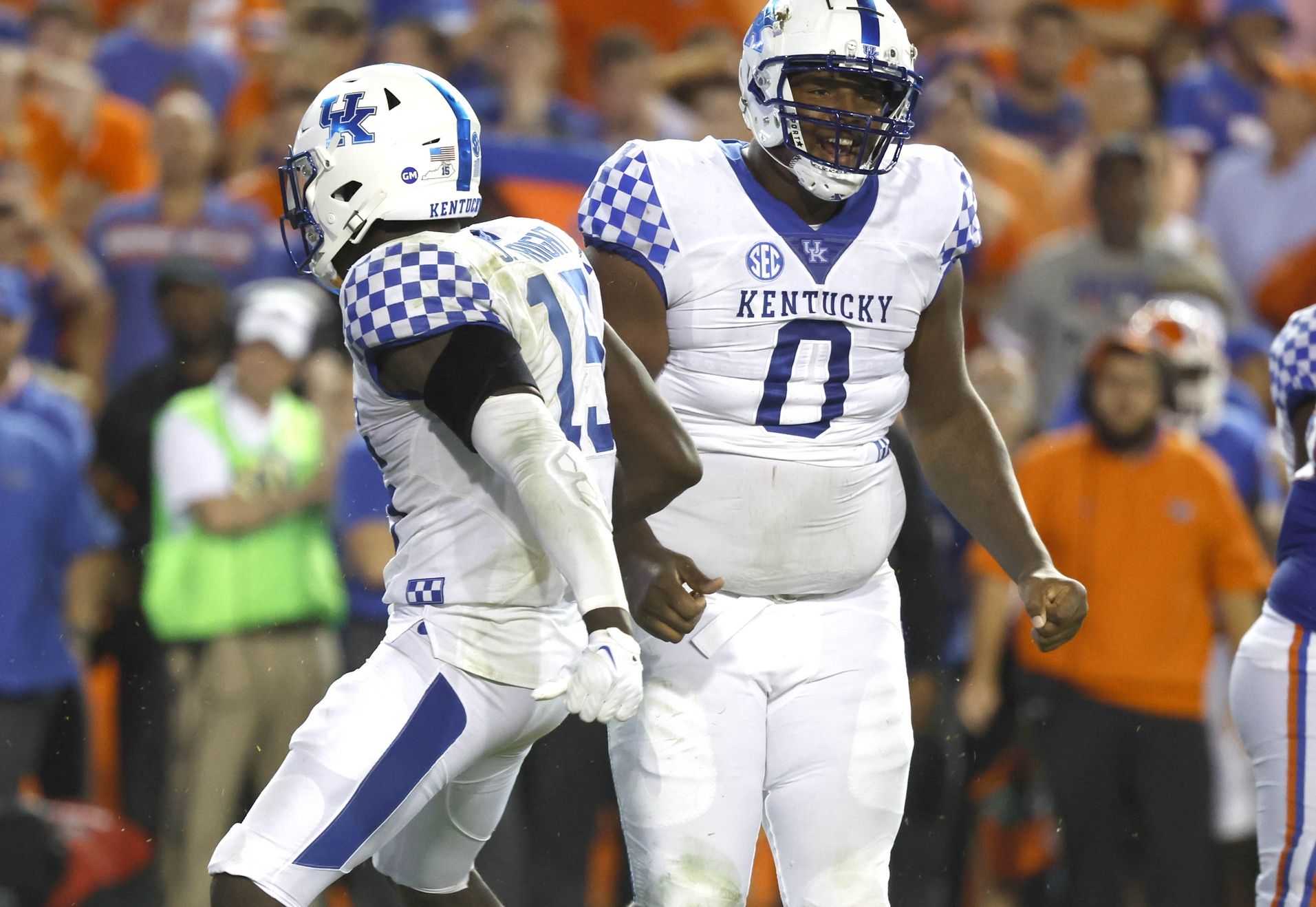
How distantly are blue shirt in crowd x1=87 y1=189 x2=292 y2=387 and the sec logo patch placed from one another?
12.7 ft

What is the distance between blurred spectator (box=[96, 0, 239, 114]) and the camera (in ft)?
28.7

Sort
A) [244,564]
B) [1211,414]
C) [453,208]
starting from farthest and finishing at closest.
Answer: [1211,414]
[244,564]
[453,208]

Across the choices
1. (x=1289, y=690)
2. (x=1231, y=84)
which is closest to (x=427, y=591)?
(x=1289, y=690)

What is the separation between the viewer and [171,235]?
7.39m

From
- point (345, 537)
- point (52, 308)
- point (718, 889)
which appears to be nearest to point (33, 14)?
point (52, 308)

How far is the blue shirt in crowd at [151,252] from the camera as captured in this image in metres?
7.32

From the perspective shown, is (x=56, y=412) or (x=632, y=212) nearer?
(x=632, y=212)

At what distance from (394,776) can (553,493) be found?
59cm

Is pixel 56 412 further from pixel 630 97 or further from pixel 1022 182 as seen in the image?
pixel 1022 182

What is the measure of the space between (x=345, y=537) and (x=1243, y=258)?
4.50m

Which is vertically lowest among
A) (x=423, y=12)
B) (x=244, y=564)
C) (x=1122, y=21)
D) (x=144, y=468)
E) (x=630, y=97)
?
(x=244, y=564)

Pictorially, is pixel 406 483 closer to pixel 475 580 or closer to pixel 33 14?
pixel 475 580

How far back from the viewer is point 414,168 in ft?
11.4

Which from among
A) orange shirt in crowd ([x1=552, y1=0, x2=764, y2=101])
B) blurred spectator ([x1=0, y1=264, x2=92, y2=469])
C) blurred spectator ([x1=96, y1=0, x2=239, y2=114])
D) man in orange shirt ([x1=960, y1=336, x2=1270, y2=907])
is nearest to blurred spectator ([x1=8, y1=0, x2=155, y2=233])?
blurred spectator ([x1=96, y1=0, x2=239, y2=114])
